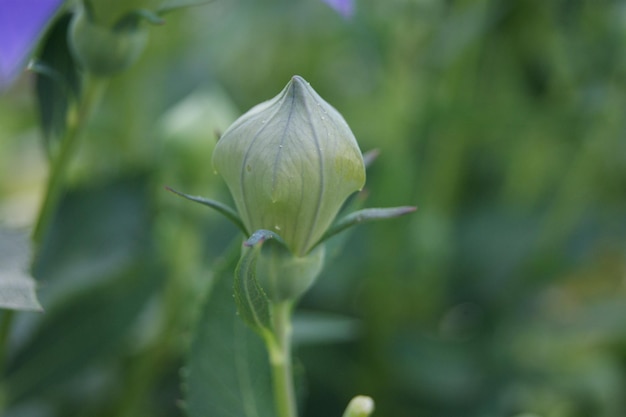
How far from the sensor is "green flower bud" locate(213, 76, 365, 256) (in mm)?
330

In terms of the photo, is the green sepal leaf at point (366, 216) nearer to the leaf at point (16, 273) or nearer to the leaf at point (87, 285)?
the leaf at point (16, 273)

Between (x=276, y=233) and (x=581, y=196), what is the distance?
23.0 inches

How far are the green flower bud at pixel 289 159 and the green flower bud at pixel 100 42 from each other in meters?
0.11

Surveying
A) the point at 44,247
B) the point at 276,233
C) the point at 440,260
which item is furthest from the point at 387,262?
the point at 276,233

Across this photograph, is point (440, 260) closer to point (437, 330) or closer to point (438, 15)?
point (437, 330)

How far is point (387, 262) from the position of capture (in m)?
0.80

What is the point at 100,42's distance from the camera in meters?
0.42

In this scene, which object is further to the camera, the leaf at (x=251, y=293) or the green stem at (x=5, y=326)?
the green stem at (x=5, y=326)

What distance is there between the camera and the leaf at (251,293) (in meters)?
0.33

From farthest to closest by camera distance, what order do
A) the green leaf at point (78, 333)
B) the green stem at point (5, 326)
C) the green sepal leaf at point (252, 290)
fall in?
the green leaf at point (78, 333) < the green stem at point (5, 326) < the green sepal leaf at point (252, 290)

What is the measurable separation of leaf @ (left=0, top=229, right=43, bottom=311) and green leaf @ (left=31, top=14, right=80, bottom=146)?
6cm

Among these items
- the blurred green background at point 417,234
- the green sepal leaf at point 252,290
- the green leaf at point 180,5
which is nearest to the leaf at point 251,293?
the green sepal leaf at point 252,290

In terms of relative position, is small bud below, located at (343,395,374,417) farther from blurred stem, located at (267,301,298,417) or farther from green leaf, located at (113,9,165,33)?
green leaf, located at (113,9,165,33)

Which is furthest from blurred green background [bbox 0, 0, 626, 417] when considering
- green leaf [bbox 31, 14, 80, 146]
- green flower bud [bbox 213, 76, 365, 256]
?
green flower bud [bbox 213, 76, 365, 256]
